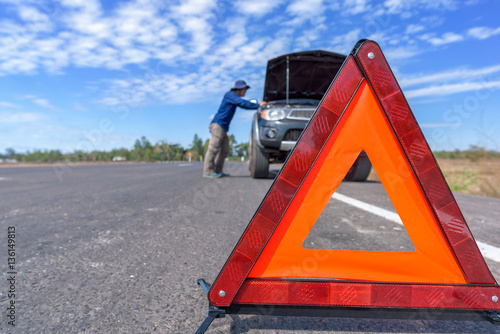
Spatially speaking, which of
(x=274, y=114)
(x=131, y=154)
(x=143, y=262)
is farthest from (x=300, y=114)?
(x=131, y=154)

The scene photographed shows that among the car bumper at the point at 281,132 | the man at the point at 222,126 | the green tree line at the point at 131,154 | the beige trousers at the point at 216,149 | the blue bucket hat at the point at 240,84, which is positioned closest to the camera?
the car bumper at the point at 281,132

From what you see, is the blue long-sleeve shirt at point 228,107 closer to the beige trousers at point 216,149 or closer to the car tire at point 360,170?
the beige trousers at point 216,149

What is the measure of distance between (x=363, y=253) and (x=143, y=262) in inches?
53.1

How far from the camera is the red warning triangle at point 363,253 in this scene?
1.08m

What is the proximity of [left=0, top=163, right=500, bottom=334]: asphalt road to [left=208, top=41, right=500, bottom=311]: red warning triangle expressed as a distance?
0.20 m

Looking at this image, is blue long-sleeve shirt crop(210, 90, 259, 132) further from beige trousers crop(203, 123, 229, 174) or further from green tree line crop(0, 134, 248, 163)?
→ green tree line crop(0, 134, 248, 163)

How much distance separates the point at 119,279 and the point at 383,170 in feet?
4.80

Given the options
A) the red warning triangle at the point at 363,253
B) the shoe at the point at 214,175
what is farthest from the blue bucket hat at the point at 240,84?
the red warning triangle at the point at 363,253

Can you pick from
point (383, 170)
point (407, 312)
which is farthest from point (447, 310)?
point (383, 170)

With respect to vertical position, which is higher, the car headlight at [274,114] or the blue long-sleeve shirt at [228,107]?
the blue long-sleeve shirt at [228,107]

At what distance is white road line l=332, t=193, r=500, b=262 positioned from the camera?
80.7 inches

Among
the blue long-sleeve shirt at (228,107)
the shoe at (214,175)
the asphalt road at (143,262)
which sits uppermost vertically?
the blue long-sleeve shirt at (228,107)

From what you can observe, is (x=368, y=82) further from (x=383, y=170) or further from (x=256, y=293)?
(x=256, y=293)

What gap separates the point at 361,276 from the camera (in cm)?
114
